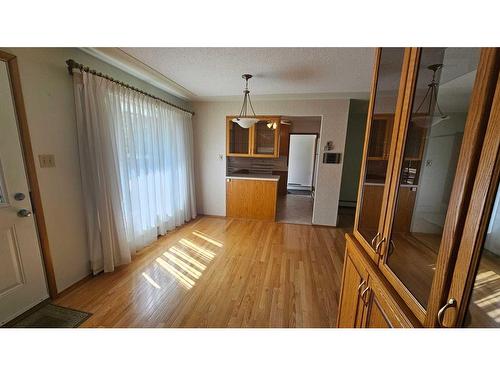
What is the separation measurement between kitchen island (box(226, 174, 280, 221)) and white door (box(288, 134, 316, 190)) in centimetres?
339

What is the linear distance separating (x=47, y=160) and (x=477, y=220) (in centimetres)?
264

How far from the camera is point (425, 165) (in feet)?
2.39

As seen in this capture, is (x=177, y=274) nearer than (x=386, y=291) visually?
No

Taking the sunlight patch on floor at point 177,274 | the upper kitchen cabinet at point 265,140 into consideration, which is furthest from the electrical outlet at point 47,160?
the upper kitchen cabinet at point 265,140

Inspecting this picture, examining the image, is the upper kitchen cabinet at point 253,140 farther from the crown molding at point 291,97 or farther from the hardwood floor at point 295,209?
the hardwood floor at point 295,209

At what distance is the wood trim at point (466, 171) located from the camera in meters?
0.41

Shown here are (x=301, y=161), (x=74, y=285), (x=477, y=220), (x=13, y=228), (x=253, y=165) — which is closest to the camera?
(x=477, y=220)

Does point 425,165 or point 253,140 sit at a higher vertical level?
point 253,140

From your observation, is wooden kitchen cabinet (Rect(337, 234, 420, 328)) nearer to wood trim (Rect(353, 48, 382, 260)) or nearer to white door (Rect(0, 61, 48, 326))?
wood trim (Rect(353, 48, 382, 260))

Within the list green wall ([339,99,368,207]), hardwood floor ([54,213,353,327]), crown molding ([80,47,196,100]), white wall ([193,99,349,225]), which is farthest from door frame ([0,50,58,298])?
green wall ([339,99,368,207])

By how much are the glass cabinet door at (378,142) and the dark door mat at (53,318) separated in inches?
88.3

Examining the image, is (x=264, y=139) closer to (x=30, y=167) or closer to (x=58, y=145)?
(x=58, y=145)

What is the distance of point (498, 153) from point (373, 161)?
0.69 m

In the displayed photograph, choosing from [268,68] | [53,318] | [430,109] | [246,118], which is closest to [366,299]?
[430,109]
